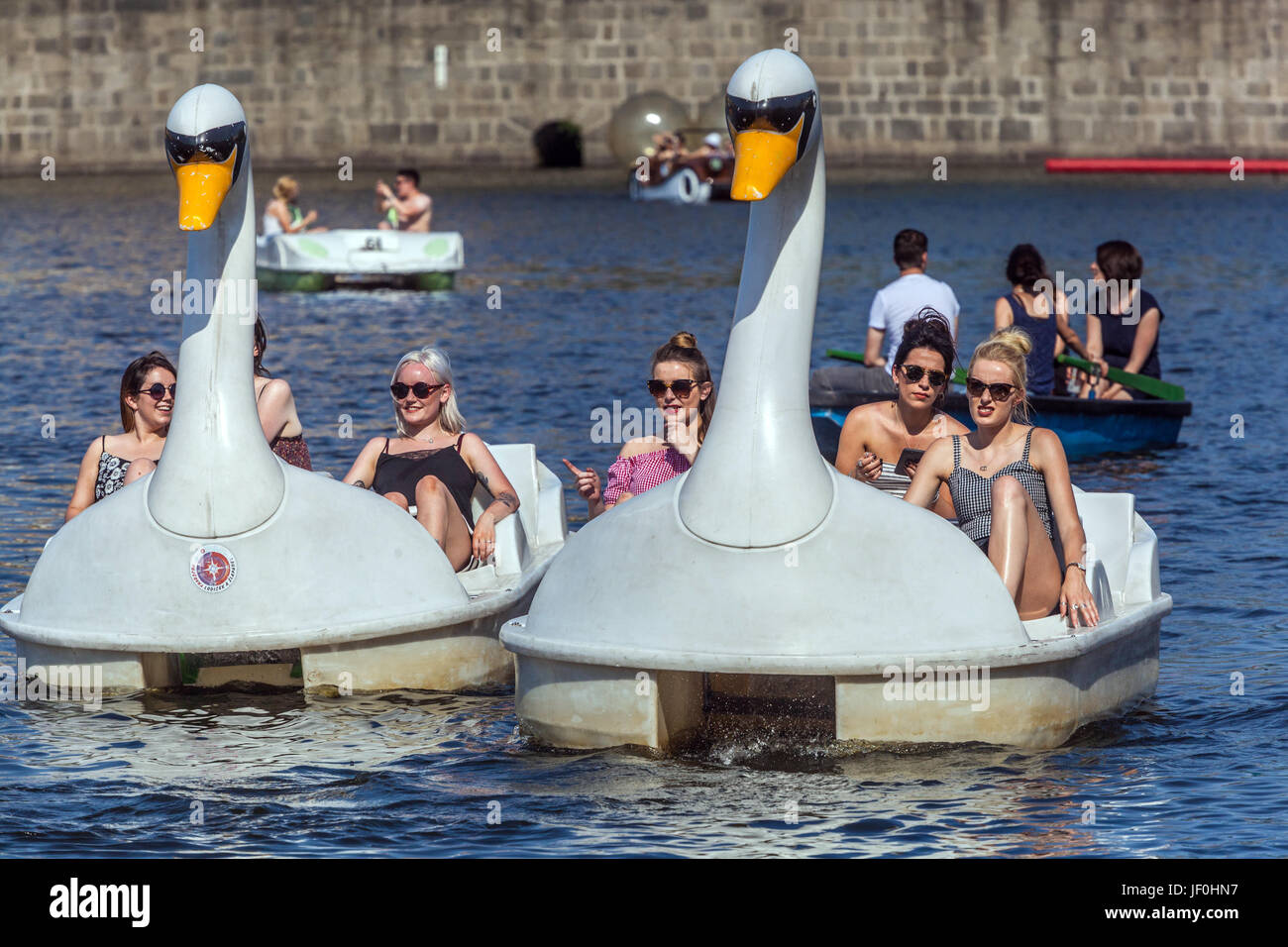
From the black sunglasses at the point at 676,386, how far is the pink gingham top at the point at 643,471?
11.2 inches

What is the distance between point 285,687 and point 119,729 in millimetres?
716

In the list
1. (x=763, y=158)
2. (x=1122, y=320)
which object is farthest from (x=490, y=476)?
(x=1122, y=320)

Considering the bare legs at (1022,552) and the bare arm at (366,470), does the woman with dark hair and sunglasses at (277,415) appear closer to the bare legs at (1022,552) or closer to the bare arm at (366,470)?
the bare arm at (366,470)

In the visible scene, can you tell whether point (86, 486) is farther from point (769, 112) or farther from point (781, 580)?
point (769, 112)

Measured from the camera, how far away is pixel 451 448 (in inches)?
325

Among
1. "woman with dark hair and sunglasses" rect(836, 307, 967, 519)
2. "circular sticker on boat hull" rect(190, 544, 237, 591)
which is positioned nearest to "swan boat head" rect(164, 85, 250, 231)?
"circular sticker on boat hull" rect(190, 544, 237, 591)

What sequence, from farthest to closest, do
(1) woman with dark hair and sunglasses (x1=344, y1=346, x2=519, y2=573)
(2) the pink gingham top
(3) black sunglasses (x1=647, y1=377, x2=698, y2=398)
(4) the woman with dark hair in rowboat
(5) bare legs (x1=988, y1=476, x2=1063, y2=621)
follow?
(4) the woman with dark hair in rowboat < (1) woman with dark hair and sunglasses (x1=344, y1=346, x2=519, y2=573) < (2) the pink gingham top < (3) black sunglasses (x1=647, y1=377, x2=698, y2=398) < (5) bare legs (x1=988, y1=476, x2=1063, y2=621)

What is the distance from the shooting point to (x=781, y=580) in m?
6.27

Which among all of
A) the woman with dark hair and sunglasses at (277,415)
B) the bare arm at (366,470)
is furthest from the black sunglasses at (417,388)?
the woman with dark hair and sunglasses at (277,415)

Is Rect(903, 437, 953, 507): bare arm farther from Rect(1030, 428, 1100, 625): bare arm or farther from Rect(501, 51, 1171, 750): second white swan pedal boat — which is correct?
Rect(501, 51, 1171, 750): second white swan pedal boat

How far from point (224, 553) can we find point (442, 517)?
112 cm

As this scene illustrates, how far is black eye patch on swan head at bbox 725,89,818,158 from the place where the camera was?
6.17m
